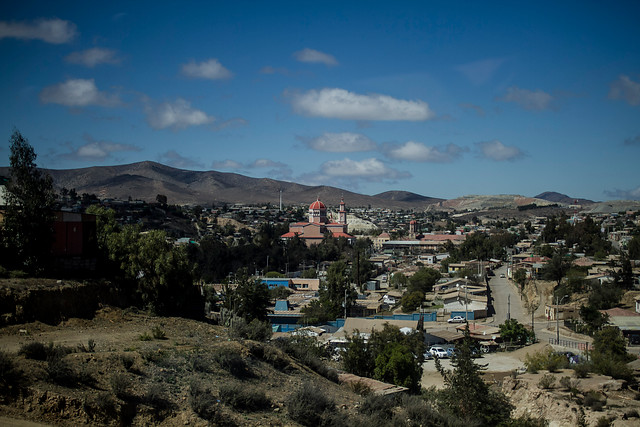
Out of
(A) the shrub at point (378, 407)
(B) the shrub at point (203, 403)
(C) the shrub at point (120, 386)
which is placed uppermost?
(C) the shrub at point (120, 386)

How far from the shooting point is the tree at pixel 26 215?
13.7 m

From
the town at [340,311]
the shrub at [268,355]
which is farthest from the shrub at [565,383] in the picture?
the shrub at [268,355]

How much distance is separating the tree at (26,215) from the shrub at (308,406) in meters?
7.13

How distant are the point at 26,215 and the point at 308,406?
26.8ft

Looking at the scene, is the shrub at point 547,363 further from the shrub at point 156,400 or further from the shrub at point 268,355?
the shrub at point 156,400

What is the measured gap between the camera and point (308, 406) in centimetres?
1011

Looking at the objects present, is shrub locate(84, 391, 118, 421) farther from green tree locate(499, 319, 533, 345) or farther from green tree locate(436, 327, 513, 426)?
green tree locate(499, 319, 533, 345)

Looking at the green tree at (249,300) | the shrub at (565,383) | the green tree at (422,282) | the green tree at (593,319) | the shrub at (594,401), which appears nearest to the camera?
the shrub at (594,401)

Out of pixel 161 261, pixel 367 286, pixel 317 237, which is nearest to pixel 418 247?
pixel 317 237

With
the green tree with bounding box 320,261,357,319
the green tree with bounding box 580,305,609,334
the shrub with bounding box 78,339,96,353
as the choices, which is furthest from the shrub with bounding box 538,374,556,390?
the green tree with bounding box 320,261,357,319

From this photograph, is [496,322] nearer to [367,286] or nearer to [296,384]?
[367,286]

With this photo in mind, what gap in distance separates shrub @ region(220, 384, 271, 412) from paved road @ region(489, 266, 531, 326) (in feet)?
88.1

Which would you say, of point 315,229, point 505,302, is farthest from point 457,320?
point 315,229

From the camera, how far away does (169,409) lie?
9.25m
